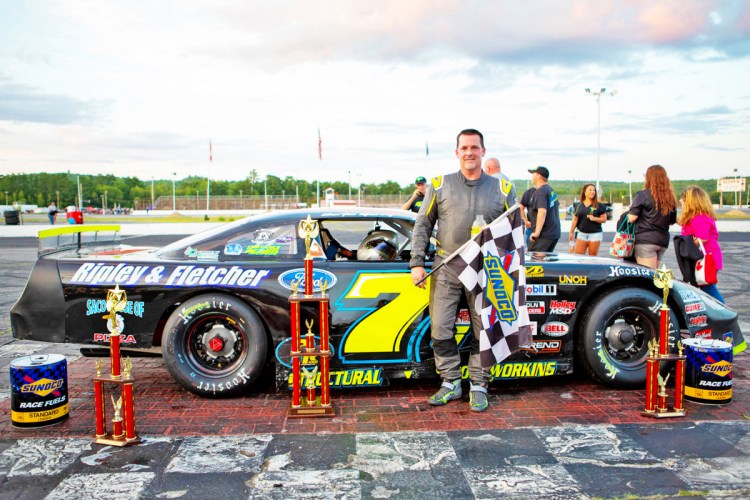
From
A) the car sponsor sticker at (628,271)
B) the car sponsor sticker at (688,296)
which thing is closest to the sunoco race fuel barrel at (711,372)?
the car sponsor sticker at (688,296)

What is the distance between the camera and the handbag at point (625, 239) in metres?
6.06

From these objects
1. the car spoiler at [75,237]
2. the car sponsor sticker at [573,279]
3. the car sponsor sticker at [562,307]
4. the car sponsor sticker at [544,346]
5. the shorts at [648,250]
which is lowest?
the car sponsor sticker at [544,346]

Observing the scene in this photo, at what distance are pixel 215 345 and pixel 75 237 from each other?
5.30 feet

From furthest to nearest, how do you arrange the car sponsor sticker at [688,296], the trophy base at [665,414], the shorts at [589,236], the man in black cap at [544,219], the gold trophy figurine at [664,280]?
the shorts at [589,236] < the man in black cap at [544,219] < the car sponsor sticker at [688,296] < the gold trophy figurine at [664,280] < the trophy base at [665,414]

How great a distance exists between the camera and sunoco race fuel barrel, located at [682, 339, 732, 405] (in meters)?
4.06

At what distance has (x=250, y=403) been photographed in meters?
4.20

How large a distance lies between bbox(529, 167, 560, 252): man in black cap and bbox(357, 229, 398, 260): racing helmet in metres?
2.70

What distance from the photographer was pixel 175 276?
169 inches

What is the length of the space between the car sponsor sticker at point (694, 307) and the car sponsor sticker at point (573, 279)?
837mm

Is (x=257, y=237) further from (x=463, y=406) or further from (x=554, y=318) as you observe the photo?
(x=554, y=318)

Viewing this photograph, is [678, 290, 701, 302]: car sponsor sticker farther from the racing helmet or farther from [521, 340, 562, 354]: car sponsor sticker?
the racing helmet

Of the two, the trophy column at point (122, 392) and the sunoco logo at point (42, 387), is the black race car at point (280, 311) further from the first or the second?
the trophy column at point (122, 392)

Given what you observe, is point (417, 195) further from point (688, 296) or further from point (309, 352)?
point (309, 352)

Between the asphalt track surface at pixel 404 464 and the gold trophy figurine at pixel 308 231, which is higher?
the gold trophy figurine at pixel 308 231
